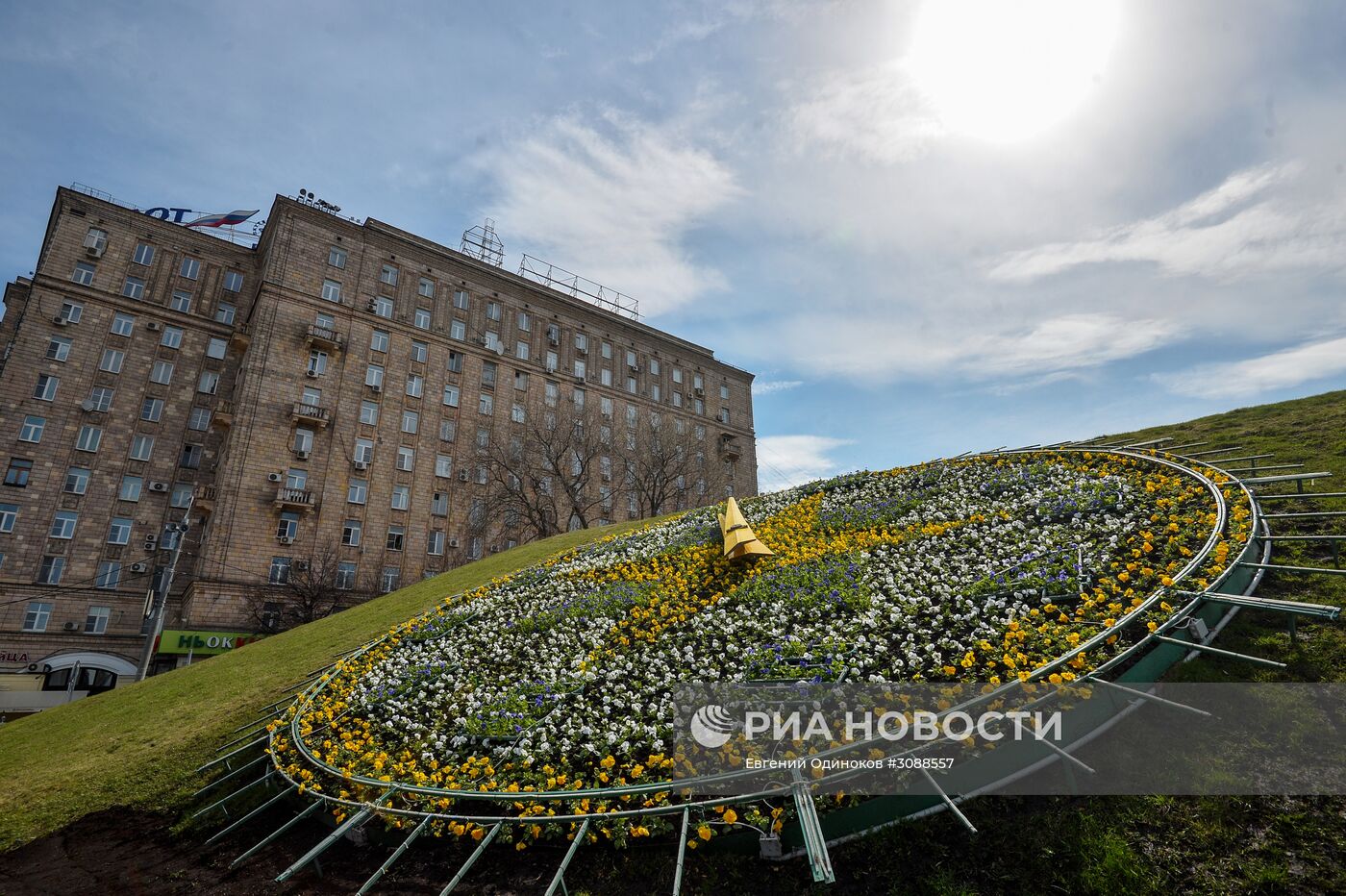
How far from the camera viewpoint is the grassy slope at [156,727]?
9.27 metres

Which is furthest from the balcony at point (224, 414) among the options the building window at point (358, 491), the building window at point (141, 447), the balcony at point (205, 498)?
the building window at point (358, 491)

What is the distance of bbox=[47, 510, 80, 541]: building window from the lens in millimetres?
36812

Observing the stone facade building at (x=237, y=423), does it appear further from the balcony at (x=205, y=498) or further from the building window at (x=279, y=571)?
the balcony at (x=205, y=498)

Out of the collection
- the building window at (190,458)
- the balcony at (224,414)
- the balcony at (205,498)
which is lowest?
the balcony at (205,498)

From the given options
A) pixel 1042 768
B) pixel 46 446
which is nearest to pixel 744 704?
pixel 1042 768

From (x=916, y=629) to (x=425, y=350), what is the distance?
149 feet

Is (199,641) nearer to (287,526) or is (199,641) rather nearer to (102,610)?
(287,526)

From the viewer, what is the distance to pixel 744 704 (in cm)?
711

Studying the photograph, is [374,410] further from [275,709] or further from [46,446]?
[275,709]

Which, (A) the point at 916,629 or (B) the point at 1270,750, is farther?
(A) the point at 916,629

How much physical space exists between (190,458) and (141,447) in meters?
2.56

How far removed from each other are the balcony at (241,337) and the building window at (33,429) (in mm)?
10755

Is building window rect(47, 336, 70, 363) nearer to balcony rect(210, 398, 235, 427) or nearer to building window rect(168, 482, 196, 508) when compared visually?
balcony rect(210, 398, 235, 427)

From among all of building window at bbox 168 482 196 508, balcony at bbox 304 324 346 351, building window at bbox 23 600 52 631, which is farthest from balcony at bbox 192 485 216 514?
balcony at bbox 304 324 346 351
